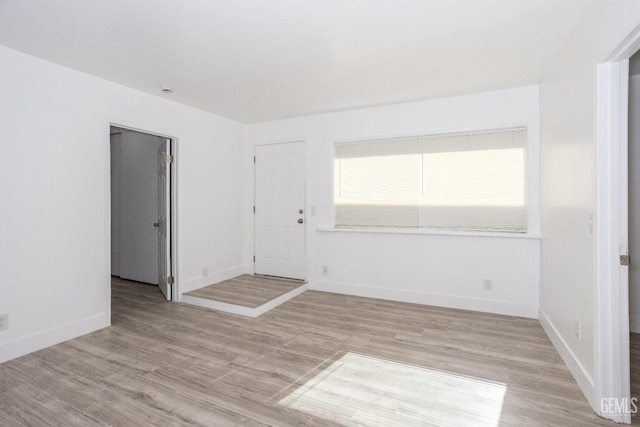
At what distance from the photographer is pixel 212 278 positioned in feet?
15.7

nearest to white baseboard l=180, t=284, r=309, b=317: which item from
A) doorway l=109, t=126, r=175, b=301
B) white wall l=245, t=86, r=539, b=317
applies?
doorway l=109, t=126, r=175, b=301

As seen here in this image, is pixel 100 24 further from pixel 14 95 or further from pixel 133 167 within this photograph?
pixel 133 167

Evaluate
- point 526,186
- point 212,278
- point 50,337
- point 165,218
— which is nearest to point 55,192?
point 50,337

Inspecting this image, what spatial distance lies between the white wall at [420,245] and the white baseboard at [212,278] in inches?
48.9

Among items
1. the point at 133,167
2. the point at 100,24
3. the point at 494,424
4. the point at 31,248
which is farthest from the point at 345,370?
the point at 133,167

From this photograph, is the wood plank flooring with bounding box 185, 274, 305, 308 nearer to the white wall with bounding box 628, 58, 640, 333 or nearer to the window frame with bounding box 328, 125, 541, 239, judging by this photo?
the window frame with bounding box 328, 125, 541, 239

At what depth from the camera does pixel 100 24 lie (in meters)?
2.34

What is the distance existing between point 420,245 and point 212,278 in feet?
9.56

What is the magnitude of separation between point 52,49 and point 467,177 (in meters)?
4.19

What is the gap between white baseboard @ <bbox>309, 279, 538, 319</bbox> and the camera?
370cm

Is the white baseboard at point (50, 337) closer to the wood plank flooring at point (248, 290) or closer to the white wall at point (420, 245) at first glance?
the wood plank flooring at point (248, 290)

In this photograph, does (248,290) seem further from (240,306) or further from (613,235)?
(613,235)

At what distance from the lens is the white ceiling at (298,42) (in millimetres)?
2166

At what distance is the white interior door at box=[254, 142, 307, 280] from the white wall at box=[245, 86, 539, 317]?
162 mm
